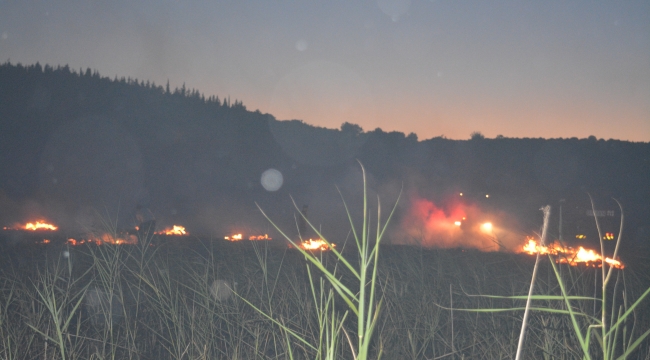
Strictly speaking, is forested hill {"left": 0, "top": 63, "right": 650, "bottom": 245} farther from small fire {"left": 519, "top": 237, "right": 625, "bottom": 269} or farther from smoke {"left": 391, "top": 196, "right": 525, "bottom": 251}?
small fire {"left": 519, "top": 237, "right": 625, "bottom": 269}

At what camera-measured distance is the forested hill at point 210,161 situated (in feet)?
150

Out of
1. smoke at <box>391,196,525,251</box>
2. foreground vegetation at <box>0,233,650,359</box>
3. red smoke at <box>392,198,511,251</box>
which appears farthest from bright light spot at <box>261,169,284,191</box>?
foreground vegetation at <box>0,233,650,359</box>

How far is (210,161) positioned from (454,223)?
43.4 m

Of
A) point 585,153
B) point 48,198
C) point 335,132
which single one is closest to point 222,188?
point 48,198

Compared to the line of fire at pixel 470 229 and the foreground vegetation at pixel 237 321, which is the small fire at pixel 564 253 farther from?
the line of fire at pixel 470 229

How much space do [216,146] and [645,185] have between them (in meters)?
60.7

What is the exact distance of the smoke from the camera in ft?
70.7

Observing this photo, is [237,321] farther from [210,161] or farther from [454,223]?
[210,161]

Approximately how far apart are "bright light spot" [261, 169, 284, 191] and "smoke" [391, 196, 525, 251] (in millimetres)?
21857

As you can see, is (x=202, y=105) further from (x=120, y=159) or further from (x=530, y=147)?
(x=530, y=147)

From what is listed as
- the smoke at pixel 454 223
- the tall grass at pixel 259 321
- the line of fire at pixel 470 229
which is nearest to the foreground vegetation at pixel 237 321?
the tall grass at pixel 259 321

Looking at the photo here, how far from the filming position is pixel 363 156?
8769 cm

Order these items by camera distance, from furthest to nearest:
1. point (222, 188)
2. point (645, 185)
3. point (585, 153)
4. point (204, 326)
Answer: point (585, 153) < point (222, 188) < point (645, 185) < point (204, 326)

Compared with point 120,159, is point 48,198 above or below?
below
